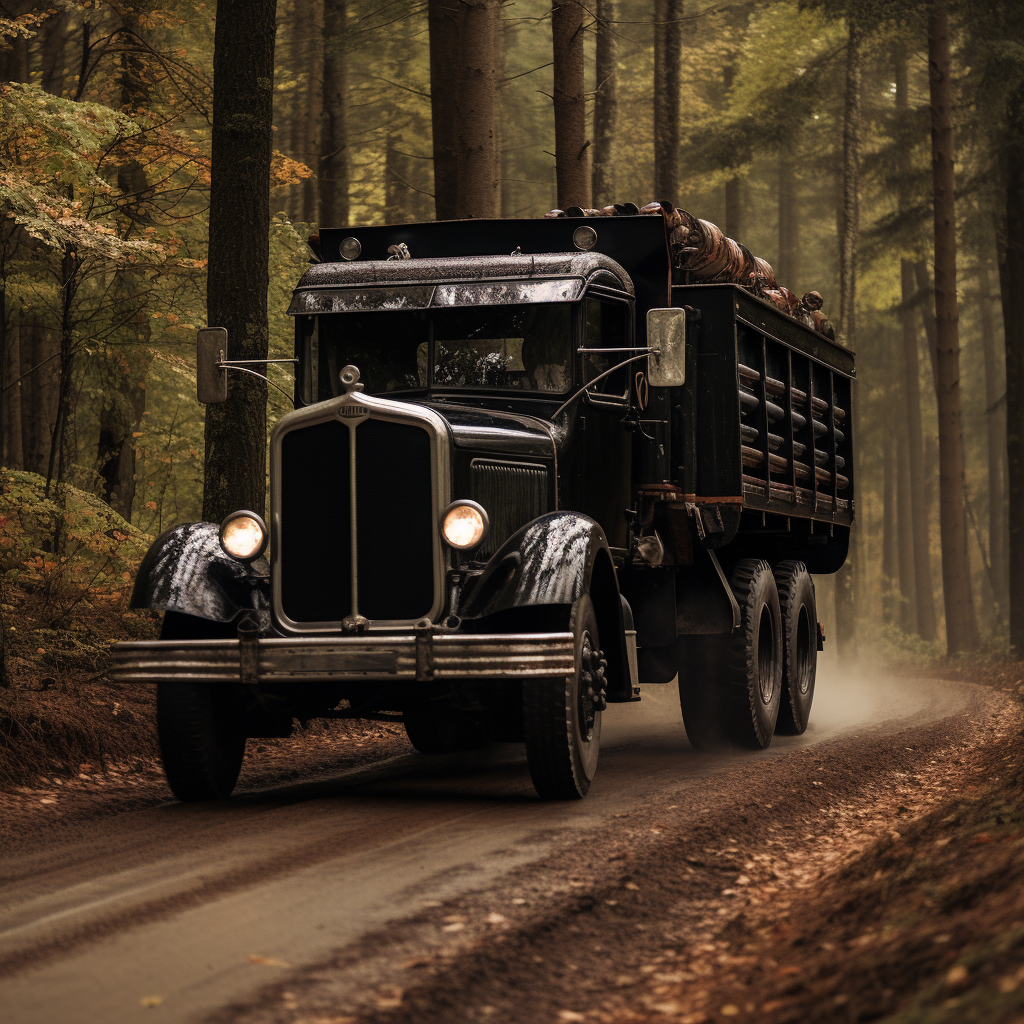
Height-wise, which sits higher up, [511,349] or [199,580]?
[511,349]

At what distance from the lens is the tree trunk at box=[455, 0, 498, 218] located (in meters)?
14.8

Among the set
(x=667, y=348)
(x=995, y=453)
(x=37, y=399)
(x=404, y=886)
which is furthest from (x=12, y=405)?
(x=995, y=453)

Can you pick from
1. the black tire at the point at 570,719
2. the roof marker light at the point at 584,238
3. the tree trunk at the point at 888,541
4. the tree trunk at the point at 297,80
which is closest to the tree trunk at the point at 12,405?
the tree trunk at the point at 297,80

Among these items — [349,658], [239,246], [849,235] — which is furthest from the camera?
[849,235]

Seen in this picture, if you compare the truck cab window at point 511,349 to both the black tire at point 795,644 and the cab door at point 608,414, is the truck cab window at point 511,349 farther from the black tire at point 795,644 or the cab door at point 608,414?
the black tire at point 795,644

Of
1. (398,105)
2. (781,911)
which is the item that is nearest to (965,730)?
(781,911)

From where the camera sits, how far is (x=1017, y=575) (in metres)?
22.3

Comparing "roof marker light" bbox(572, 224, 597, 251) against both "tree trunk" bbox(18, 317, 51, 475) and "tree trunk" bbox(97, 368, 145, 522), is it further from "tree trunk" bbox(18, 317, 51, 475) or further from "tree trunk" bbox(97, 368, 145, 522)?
"tree trunk" bbox(18, 317, 51, 475)

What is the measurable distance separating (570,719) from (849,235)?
69.5 ft

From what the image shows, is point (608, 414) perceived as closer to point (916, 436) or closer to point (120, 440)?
point (120, 440)

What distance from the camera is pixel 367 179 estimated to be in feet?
110

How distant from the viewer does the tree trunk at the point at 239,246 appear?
35.8 ft

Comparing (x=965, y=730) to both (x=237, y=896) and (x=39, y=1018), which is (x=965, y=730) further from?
(x=39, y=1018)

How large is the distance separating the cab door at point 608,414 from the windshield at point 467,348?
0.22 metres
